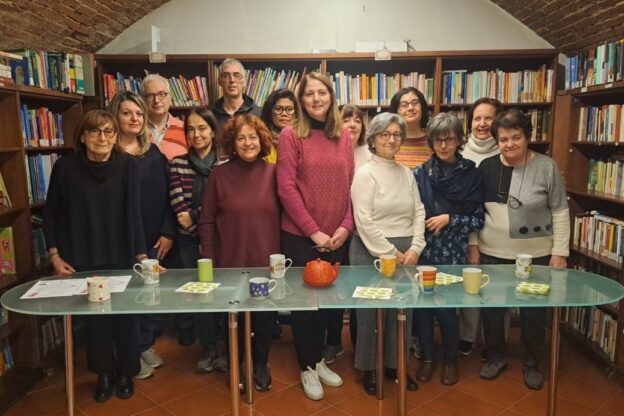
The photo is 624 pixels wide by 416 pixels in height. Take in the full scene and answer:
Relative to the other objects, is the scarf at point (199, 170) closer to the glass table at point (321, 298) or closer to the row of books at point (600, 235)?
the glass table at point (321, 298)

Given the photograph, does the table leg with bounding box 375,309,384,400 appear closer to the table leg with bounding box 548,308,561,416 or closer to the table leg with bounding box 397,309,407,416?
the table leg with bounding box 397,309,407,416

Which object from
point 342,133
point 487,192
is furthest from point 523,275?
point 342,133

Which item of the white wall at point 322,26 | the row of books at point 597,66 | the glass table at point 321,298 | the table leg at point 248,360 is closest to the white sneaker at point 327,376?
the table leg at point 248,360

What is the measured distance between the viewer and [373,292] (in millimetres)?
1969

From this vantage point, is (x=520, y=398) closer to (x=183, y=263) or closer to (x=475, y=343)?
(x=475, y=343)

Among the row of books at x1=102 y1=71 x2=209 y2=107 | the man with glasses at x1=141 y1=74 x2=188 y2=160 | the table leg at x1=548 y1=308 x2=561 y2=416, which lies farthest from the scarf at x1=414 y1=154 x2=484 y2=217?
the row of books at x1=102 y1=71 x2=209 y2=107

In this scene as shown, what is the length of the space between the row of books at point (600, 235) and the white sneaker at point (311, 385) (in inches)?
72.9

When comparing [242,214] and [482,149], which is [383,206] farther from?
[482,149]

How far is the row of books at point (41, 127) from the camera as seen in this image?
306 centimetres

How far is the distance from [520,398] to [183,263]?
1.98 metres

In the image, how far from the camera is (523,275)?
2.15 m

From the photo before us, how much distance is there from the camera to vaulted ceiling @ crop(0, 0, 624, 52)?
317 cm

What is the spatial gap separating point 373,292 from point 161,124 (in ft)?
6.08

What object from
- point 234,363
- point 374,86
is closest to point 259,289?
point 234,363
